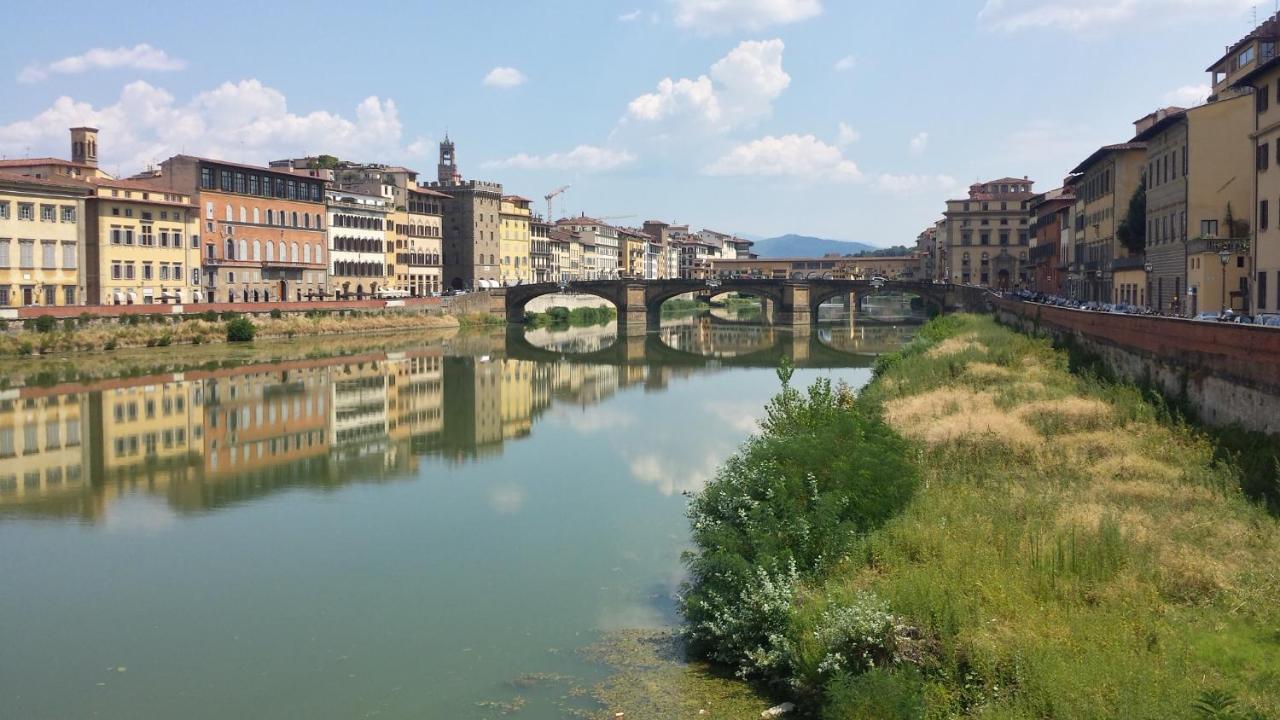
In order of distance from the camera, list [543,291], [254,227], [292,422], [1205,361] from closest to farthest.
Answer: [1205,361], [292,422], [254,227], [543,291]

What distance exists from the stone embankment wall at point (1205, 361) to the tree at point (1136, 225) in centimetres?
2118

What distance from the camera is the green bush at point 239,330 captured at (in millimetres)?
63031

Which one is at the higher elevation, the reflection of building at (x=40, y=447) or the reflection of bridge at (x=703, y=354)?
the reflection of bridge at (x=703, y=354)

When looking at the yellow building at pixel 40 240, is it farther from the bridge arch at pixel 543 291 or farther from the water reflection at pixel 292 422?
the bridge arch at pixel 543 291

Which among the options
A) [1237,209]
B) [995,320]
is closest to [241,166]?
[995,320]

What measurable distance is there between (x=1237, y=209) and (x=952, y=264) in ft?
259

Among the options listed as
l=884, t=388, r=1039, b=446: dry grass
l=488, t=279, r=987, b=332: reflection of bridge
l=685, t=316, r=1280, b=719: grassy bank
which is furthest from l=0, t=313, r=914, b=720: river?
l=488, t=279, r=987, b=332: reflection of bridge

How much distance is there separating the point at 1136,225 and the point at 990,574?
1673 inches

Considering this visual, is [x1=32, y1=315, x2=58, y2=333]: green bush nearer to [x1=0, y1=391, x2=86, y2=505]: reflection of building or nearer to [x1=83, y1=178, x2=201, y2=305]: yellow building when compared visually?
[x1=83, y1=178, x2=201, y2=305]: yellow building

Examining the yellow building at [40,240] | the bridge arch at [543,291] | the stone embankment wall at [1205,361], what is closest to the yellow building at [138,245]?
the yellow building at [40,240]

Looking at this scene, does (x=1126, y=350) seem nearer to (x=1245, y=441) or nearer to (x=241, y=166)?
(x=1245, y=441)

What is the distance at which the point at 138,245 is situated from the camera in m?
62.8

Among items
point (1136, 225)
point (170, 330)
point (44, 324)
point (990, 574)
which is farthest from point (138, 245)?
point (990, 574)

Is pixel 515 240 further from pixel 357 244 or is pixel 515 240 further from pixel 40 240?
pixel 40 240
